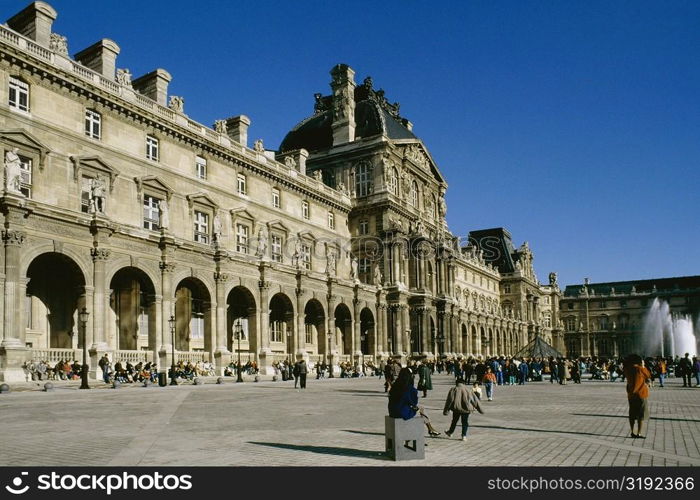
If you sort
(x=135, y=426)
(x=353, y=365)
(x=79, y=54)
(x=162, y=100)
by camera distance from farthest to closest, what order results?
(x=353, y=365) → (x=162, y=100) → (x=79, y=54) → (x=135, y=426)

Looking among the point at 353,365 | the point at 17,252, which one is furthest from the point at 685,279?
the point at 17,252

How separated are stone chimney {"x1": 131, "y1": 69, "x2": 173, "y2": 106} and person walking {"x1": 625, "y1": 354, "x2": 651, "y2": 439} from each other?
35.4 metres

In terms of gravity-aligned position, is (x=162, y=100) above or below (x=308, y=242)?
above

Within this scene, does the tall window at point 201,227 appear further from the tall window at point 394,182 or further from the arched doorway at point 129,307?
the tall window at point 394,182

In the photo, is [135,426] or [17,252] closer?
[135,426]

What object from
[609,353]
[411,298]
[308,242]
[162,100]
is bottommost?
[609,353]

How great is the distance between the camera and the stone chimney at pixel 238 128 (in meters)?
50.8

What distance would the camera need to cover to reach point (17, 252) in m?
28.5

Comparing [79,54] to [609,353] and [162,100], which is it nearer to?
[162,100]

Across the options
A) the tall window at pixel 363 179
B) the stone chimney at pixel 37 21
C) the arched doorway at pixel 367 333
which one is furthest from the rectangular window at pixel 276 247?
the stone chimney at pixel 37 21

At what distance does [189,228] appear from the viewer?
42.6m

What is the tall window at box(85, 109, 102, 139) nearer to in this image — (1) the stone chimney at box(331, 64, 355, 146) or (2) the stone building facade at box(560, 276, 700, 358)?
(1) the stone chimney at box(331, 64, 355, 146)

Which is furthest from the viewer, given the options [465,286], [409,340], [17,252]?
[465,286]

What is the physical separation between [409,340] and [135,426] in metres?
51.0
